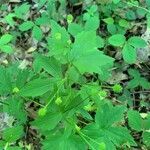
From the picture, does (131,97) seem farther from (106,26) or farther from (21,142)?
(21,142)

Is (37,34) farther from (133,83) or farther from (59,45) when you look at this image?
(59,45)

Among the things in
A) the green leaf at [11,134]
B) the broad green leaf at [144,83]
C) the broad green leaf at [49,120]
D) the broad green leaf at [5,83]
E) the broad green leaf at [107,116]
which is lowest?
the broad green leaf at [144,83]

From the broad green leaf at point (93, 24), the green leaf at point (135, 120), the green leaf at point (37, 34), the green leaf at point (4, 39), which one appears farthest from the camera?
the green leaf at point (37, 34)

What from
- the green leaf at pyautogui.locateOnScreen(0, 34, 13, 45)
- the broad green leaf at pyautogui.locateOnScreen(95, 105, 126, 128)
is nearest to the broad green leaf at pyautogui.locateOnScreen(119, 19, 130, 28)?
the green leaf at pyautogui.locateOnScreen(0, 34, 13, 45)

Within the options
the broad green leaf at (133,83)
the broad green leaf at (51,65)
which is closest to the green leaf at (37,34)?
the broad green leaf at (133,83)

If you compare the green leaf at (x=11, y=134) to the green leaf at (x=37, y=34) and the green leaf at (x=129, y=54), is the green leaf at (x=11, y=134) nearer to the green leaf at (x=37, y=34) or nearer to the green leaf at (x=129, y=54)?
the green leaf at (x=129, y=54)

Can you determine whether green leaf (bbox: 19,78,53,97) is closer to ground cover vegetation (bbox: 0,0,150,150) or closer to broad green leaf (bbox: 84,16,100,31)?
ground cover vegetation (bbox: 0,0,150,150)

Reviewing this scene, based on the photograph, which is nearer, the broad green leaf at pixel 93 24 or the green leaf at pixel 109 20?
the broad green leaf at pixel 93 24
